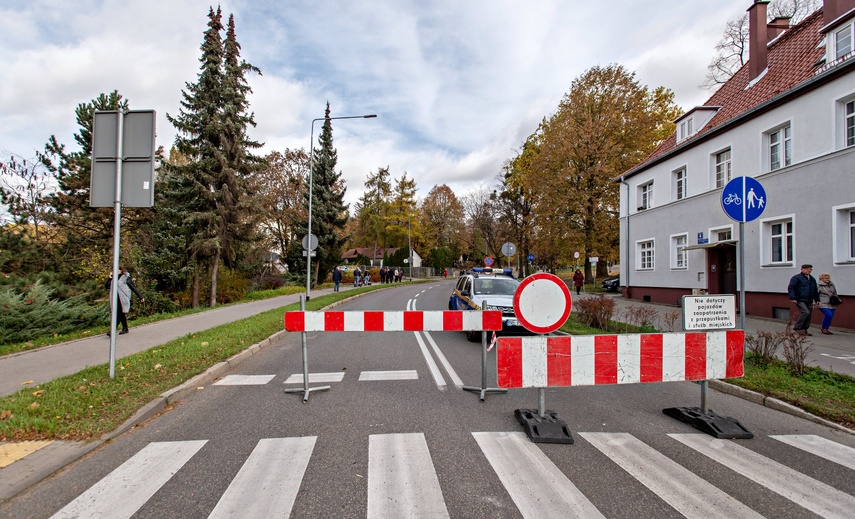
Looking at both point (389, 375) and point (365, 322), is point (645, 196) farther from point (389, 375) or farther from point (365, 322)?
point (365, 322)

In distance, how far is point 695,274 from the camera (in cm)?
1791

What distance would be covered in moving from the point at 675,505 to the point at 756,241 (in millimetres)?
15151

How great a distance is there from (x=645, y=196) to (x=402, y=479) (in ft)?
77.2

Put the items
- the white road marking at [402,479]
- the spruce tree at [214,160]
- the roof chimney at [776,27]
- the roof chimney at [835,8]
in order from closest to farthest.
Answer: the white road marking at [402,479]
the roof chimney at [835,8]
the roof chimney at [776,27]
the spruce tree at [214,160]

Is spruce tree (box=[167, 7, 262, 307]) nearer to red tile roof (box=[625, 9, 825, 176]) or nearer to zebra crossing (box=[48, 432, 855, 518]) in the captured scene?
zebra crossing (box=[48, 432, 855, 518])

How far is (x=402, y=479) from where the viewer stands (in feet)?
Answer: 10.6

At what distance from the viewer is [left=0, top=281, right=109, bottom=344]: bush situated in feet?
34.2

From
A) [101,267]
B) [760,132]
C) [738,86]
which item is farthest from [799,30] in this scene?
[101,267]

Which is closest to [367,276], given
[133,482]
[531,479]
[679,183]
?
[679,183]

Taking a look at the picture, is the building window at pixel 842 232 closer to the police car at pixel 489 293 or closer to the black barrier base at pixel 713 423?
the police car at pixel 489 293

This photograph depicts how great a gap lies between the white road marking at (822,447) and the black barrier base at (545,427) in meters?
2.16

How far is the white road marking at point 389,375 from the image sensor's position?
253 inches

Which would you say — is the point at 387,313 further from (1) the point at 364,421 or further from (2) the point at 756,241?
(2) the point at 756,241

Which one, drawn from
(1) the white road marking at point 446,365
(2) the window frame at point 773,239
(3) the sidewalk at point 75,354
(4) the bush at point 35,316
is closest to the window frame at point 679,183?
(2) the window frame at point 773,239
